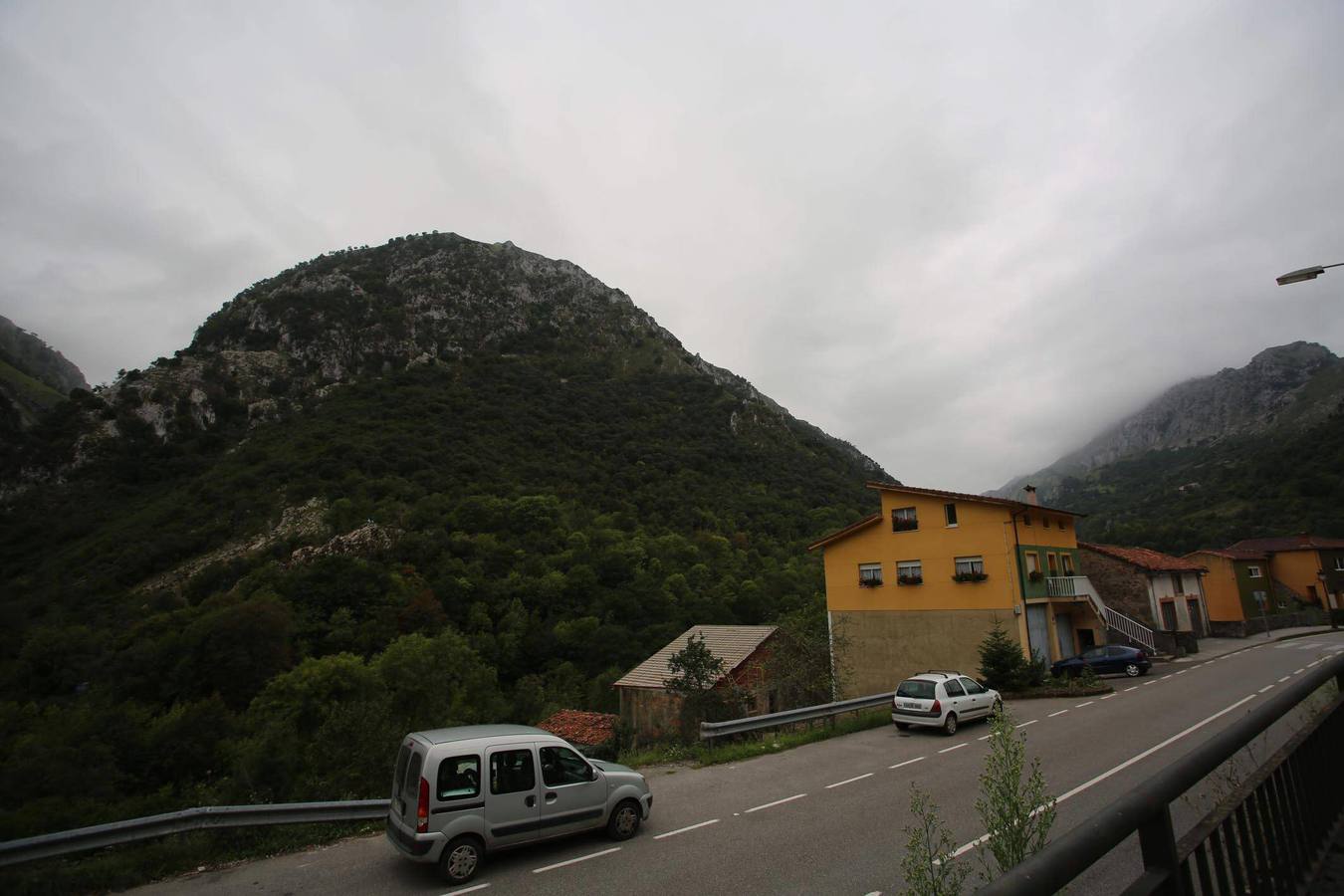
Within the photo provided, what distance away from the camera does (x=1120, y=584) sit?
35344 millimetres

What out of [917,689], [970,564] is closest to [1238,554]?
[970,564]

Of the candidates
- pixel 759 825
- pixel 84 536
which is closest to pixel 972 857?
pixel 759 825

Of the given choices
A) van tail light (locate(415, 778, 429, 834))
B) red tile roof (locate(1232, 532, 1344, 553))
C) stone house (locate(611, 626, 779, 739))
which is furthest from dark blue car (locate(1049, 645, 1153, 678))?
red tile roof (locate(1232, 532, 1344, 553))

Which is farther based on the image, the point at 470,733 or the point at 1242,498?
the point at 1242,498

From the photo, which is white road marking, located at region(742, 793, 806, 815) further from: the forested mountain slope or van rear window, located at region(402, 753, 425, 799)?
the forested mountain slope

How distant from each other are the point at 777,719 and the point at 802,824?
271 inches

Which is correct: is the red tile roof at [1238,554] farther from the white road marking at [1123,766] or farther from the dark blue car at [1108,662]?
the white road marking at [1123,766]

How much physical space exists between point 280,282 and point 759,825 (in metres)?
125

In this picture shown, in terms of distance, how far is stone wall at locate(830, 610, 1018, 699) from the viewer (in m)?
25.6

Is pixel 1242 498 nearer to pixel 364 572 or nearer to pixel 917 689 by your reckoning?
pixel 917 689

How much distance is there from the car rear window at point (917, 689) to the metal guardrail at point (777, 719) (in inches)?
35.3

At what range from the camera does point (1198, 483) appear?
10075 centimetres

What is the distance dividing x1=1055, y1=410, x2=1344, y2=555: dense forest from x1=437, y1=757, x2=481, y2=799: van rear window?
86244 millimetres

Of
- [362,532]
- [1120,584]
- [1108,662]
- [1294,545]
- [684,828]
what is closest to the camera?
[684,828]
